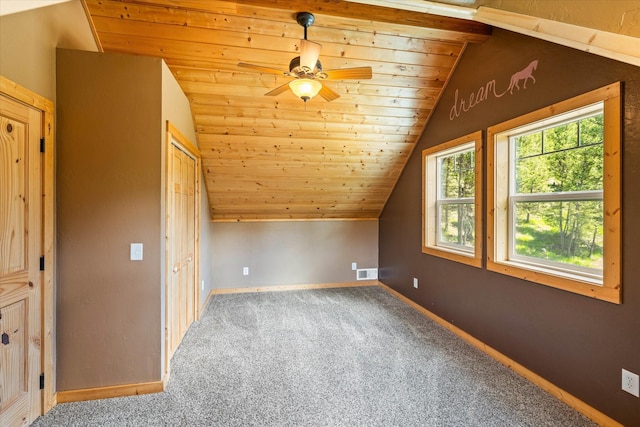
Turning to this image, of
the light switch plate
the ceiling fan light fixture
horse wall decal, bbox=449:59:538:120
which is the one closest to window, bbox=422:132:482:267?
horse wall decal, bbox=449:59:538:120

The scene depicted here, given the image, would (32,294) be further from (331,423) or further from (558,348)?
(558,348)

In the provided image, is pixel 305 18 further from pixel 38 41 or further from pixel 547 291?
pixel 547 291

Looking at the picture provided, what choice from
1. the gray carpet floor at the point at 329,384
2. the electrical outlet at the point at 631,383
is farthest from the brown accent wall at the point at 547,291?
the gray carpet floor at the point at 329,384

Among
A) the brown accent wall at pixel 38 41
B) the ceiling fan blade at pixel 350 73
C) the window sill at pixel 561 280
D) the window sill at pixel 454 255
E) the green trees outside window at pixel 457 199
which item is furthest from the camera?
the green trees outside window at pixel 457 199

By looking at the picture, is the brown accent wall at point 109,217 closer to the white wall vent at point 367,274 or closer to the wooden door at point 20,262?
the wooden door at point 20,262

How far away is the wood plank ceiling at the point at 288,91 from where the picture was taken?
2.44 metres

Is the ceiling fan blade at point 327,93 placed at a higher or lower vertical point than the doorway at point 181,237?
higher

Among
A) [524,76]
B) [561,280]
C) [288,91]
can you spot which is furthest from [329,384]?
[524,76]

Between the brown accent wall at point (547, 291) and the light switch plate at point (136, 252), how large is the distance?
2950 millimetres

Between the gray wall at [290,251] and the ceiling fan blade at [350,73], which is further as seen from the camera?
the gray wall at [290,251]

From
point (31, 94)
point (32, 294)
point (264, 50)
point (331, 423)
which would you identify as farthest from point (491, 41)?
point (32, 294)

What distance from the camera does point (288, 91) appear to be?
3.13m

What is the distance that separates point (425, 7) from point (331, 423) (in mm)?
2630

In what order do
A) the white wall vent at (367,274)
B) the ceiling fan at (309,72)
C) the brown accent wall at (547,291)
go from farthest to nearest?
1. the white wall vent at (367,274)
2. the ceiling fan at (309,72)
3. the brown accent wall at (547,291)
